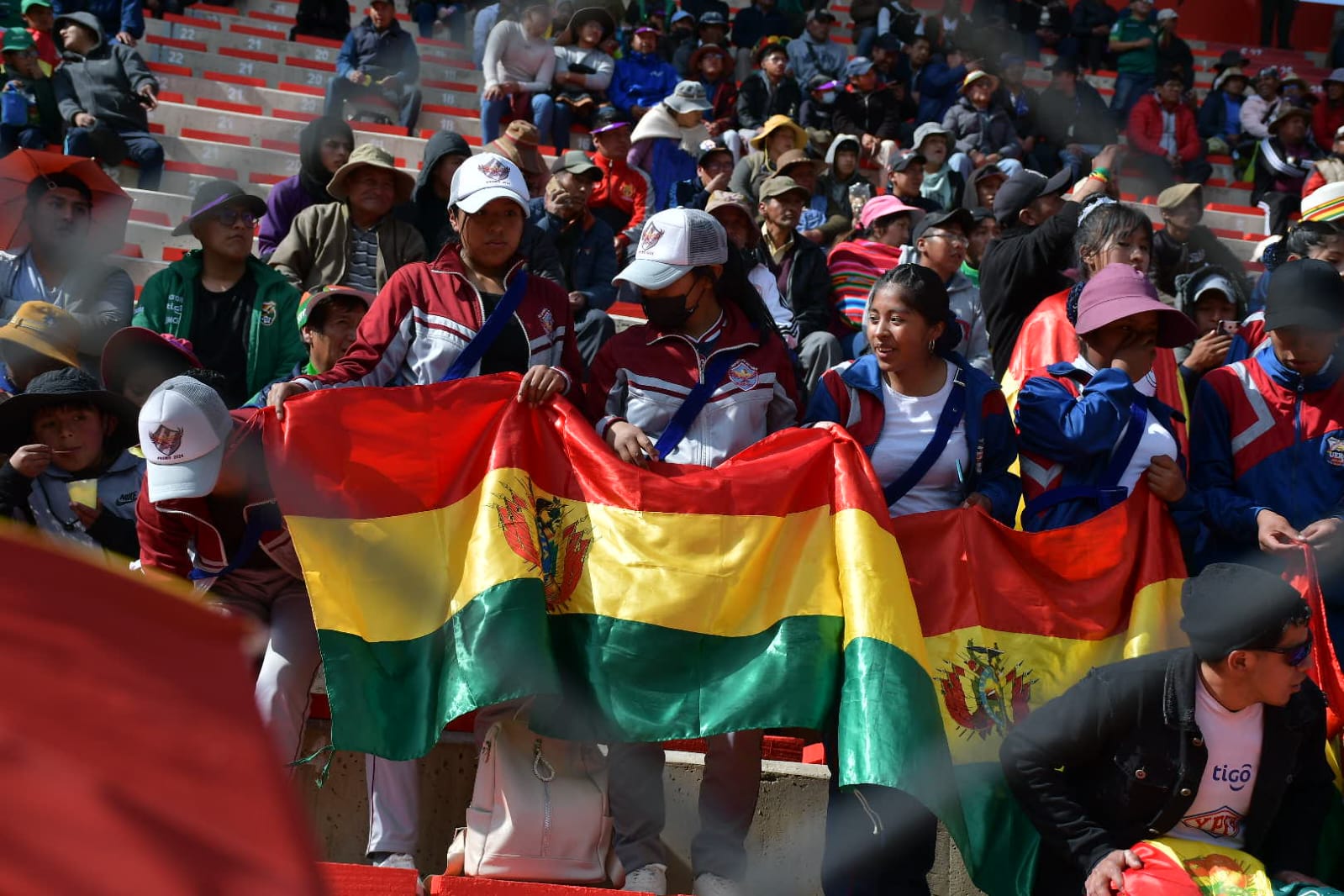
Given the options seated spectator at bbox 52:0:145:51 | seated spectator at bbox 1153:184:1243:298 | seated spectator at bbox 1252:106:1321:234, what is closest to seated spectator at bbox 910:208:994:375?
seated spectator at bbox 1153:184:1243:298

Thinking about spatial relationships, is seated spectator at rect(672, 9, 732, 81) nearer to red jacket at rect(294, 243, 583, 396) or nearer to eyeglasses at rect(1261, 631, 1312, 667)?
red jacket at rect(294, 243, 583, 396)

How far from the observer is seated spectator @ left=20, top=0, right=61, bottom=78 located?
11031mm

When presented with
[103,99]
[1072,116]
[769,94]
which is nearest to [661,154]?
[769,94]

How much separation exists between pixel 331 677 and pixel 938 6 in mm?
14149

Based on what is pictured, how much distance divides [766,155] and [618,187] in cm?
91

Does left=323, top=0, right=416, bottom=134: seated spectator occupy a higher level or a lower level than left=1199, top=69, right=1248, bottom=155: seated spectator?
higher

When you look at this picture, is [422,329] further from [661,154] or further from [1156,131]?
[1156,131]

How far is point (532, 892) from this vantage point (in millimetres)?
3773

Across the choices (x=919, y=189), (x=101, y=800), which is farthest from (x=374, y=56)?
(x=101, y=800)

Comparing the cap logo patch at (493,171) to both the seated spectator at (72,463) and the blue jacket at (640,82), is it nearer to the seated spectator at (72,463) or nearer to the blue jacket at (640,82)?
the seated spectator at (72,463)

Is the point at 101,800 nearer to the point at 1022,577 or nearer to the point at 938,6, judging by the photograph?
the point at 1022,577

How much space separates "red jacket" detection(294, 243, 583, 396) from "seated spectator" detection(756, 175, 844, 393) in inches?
86.0

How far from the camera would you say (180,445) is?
4.18 metres

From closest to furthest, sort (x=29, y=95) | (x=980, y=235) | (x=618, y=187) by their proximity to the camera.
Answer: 1. (x=980, y=235)
2. (x=618, y=187)
3. (x=29, y=95)
